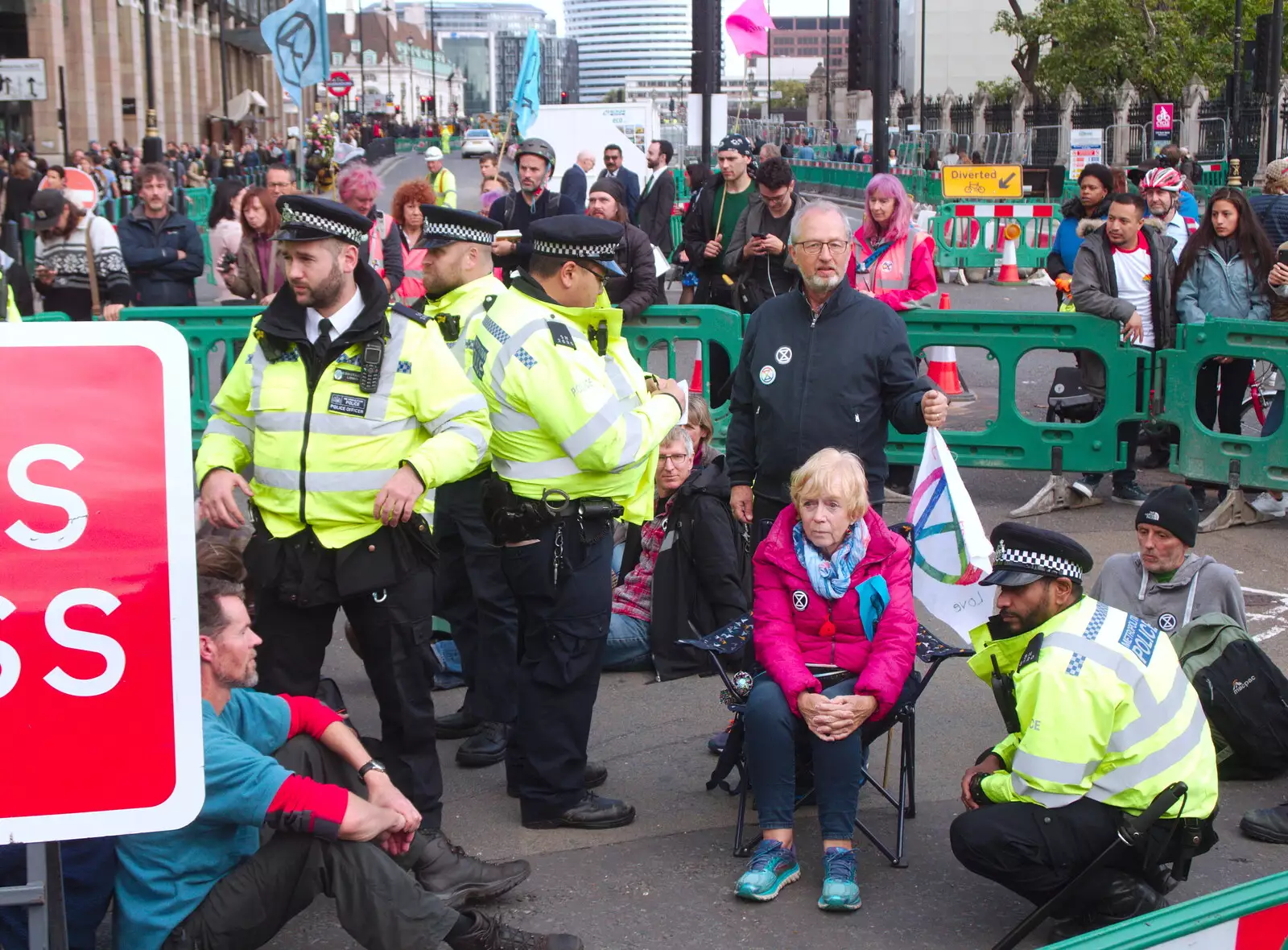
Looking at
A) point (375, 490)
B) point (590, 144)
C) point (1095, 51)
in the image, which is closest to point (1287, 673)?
point (375, 490)

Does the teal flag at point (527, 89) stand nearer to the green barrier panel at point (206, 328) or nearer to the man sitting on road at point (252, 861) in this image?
the green barrier panel at point (206, 328)

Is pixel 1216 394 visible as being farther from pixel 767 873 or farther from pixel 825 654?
pixel 767 873

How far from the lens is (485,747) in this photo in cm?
568

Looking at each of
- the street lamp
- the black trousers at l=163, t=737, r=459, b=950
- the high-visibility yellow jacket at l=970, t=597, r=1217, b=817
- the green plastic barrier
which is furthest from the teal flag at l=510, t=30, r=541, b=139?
the black trousers at l=163, t=737, r=459, b=950

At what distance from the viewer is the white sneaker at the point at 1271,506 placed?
8.76 metres

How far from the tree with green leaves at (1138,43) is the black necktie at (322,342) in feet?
151

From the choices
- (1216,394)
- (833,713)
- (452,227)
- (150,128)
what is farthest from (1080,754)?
(150,128)

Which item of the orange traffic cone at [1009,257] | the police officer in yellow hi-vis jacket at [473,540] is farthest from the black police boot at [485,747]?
the orange traffic cone at [1009,257]

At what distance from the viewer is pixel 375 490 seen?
436cm

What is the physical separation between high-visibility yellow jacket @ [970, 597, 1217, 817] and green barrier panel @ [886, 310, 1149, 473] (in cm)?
482

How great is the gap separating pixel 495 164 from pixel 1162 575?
42.0 feet

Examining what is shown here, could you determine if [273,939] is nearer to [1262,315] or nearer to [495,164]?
[1262,315]

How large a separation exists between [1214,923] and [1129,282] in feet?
22.7

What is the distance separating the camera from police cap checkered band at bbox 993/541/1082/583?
13.9 ft
